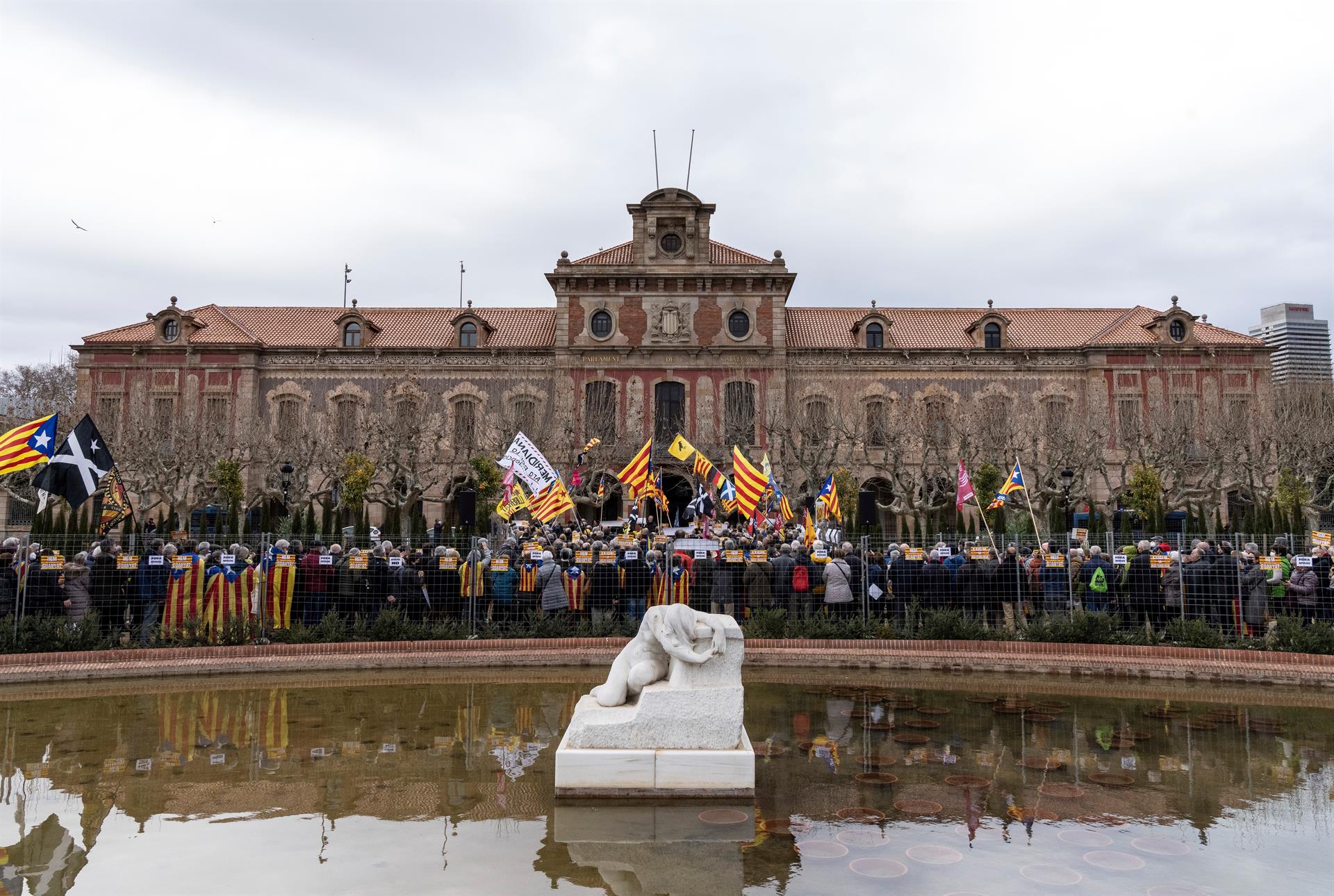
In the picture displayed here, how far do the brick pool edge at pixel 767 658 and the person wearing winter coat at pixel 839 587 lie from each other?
807mm

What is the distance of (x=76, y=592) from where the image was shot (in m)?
12.6

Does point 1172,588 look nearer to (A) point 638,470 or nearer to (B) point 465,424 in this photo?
(A) point 638,470

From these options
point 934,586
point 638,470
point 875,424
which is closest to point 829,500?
point 638,470

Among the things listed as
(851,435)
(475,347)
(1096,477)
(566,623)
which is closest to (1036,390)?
(1096,477)

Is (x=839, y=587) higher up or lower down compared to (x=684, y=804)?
higher up

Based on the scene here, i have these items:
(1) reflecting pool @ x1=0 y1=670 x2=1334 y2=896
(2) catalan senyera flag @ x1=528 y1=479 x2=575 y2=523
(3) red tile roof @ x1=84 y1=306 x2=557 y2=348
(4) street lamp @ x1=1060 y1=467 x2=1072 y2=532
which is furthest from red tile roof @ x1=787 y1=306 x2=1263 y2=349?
(1) reflecting pool @ x1=0 y1=670 x2=1334 y2=896

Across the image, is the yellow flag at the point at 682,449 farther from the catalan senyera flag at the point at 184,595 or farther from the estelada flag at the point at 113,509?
the estelada flag at the point at 113,509

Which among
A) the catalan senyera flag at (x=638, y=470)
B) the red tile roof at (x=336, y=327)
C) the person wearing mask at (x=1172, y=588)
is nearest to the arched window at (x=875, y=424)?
the red tile roof at (x=336, y=327)

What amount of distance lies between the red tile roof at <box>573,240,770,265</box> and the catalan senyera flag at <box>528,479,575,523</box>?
72.2 ft

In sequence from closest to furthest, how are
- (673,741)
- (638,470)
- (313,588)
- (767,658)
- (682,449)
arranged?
(673,741) → (767,658) → (313,588) → (638,470) → (682,449)

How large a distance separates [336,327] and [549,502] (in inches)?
1049

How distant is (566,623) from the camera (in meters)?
13.5

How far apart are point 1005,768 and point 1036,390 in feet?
115

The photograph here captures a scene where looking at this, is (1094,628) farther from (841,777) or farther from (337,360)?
(337,360)
